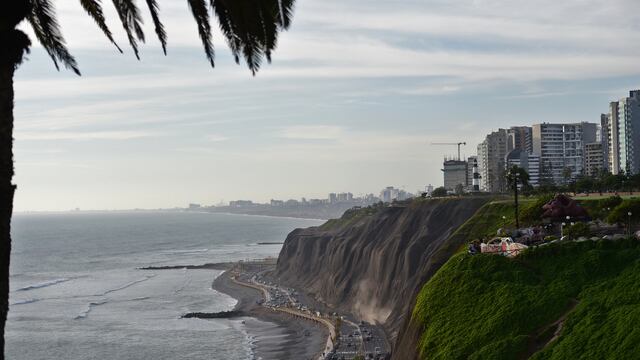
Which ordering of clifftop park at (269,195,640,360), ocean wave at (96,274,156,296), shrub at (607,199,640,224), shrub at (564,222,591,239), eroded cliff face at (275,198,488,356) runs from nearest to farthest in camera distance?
clifftop park at (269,195,640,360) → shrub at (564,222,591,239) → shrub at (607,199,640,224) → eroded cliff face at (275,198,488,356) → ocean wave at (96,274,156,296)

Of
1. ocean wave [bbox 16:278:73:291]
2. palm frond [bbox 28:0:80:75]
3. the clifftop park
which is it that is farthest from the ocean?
palm frond [bbox 28:0:80:75]

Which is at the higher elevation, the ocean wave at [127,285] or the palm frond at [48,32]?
the palm frond at [48,32]

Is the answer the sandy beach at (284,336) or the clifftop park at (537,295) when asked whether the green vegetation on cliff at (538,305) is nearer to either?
the clifftop park at (537,295)

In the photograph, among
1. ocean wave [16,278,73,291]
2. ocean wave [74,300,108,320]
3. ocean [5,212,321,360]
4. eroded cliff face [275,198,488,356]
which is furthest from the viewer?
ocean wave [16,278,73,291]

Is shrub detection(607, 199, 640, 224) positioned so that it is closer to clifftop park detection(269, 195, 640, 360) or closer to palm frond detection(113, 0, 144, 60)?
clifftop park detection(269, 195, 640, 360)

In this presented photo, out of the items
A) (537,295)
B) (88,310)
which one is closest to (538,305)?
(537,295)

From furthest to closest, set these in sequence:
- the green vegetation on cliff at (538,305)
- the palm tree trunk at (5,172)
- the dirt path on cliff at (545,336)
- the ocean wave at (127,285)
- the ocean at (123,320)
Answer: the ocean wave at (127,285) < the ocean at (123,320) < the dirt path on cliff at (545,336) < the green vegetation on cliff at (538,305) < the palm tree trunk at (5,172)

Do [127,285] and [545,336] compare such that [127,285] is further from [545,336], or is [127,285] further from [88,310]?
[545,336]

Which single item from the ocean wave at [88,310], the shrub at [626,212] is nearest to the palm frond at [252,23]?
the shrub at [626,212]
